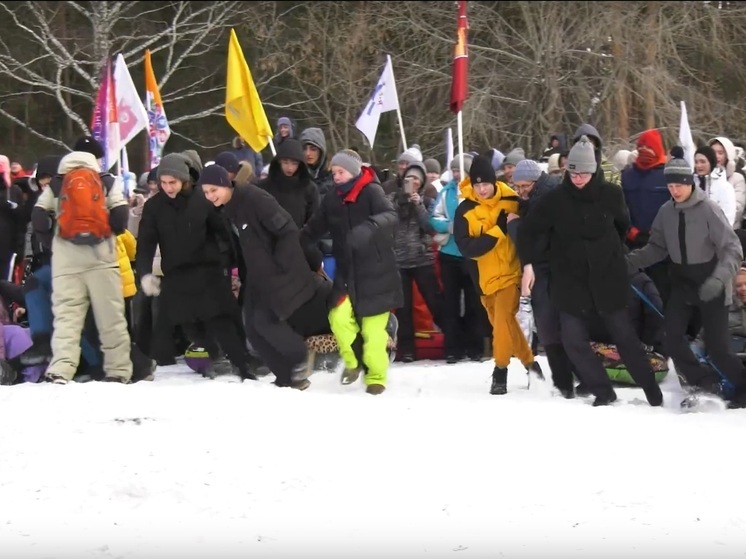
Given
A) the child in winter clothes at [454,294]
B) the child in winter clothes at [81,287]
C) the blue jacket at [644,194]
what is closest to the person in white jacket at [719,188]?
the blue jacket at [644,194]

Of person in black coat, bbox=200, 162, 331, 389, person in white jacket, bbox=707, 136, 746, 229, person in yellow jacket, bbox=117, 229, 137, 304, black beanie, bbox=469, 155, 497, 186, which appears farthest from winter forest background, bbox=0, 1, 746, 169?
person in black coat, bbox=200, 162, 331, 389

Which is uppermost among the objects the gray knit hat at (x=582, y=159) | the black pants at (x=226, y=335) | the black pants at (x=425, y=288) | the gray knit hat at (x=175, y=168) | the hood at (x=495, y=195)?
the gray knit hat at (x=582, y=159)

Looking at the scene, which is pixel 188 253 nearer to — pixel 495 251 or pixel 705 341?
pixel 495 251

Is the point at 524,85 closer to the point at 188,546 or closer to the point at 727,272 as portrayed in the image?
the point at 727,272

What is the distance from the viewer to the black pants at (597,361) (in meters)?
8.04

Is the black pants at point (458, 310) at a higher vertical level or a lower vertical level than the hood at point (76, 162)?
lower

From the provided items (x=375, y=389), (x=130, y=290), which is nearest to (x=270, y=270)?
(x=375, y=389)

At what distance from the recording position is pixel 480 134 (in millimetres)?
23281

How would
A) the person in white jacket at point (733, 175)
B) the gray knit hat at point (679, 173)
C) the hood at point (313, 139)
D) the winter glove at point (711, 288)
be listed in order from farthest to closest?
the person in white jacket at point (733, 175)
the hood at point (313, 139)
the gray knit hat at point (679, 173)
the winter glove at point (711, 288)

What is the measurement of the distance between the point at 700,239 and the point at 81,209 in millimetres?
4217

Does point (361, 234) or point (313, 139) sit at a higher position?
point (313, 139)

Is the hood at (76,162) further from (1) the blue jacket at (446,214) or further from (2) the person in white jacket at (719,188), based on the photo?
(2) the person in white jacket at (719,188)

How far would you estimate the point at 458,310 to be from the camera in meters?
10.4

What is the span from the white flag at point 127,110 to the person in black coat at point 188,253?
2.22m
